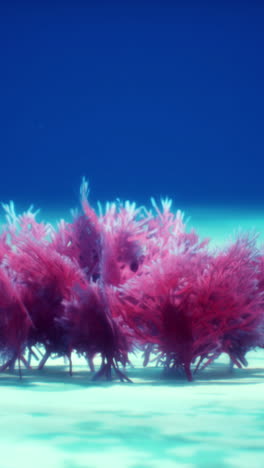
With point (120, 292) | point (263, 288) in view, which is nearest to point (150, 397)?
point (120, 292)

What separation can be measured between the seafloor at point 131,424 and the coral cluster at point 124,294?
0.17m

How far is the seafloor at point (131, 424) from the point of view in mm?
945

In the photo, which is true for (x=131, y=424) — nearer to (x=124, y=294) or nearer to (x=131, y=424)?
(x=131, y=424)

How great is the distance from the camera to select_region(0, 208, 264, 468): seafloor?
0.95 m

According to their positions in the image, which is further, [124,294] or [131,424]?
[124,294]

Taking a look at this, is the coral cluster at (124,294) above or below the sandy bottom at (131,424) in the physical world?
above

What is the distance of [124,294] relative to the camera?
6.68ft

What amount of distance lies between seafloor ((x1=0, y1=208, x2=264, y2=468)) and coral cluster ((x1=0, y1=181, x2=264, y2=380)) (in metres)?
0.17

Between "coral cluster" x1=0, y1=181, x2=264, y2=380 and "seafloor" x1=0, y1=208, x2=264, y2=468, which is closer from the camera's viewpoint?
"seafloor" x1=0, y1=208, x2=264, y2=468

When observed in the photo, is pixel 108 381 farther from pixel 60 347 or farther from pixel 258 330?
pixel 258 330

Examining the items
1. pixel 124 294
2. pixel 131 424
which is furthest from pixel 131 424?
pixel 124 294

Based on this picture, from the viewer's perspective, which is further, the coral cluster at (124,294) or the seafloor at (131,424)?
the coral cluster at (124,294)

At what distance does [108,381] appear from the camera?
2.05 metres

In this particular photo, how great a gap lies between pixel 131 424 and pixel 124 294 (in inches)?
33.5
